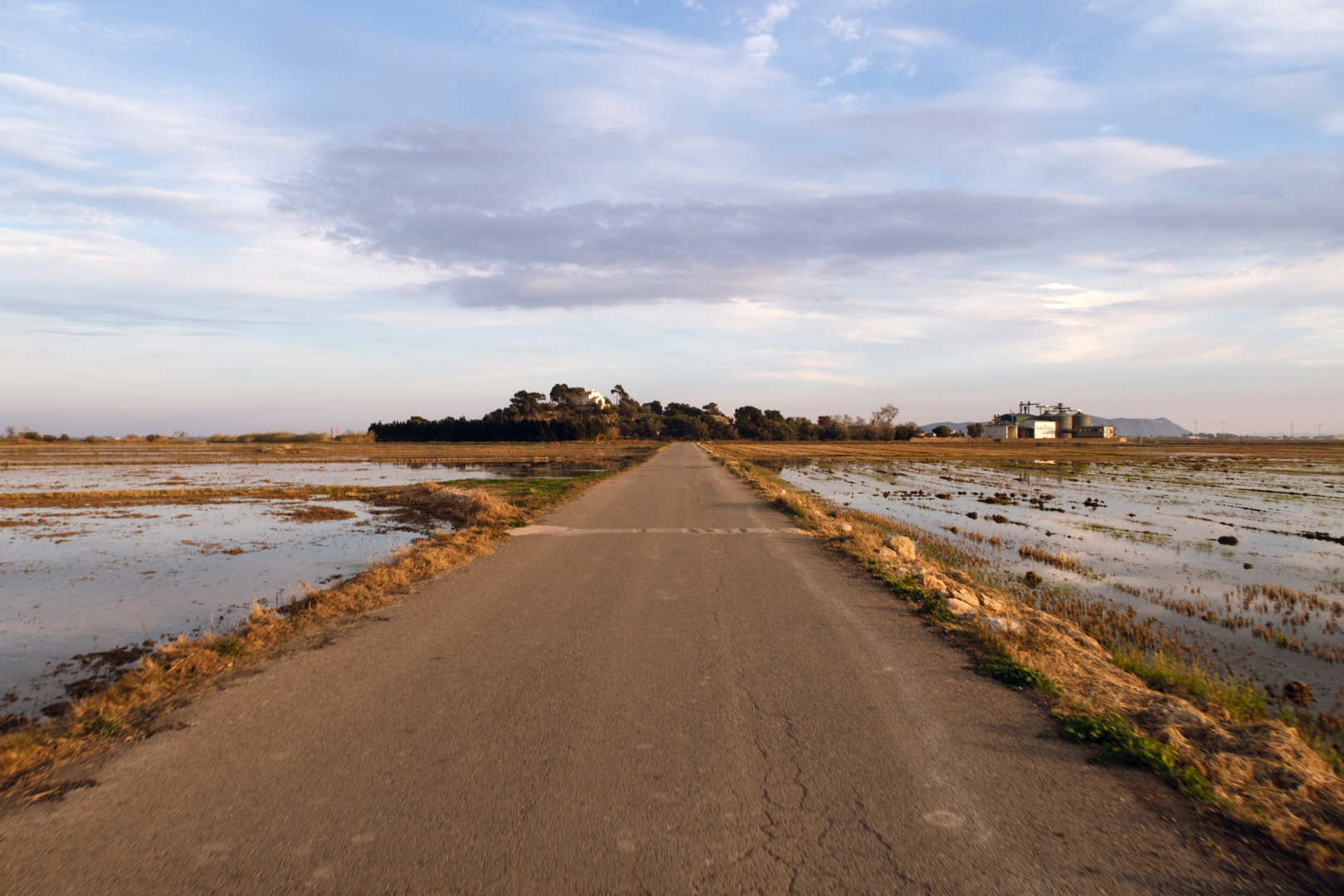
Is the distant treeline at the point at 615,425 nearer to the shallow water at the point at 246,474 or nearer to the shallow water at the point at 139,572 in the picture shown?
the shallow water at the point at 246,474

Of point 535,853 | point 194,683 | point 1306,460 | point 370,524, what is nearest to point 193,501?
point 370,524

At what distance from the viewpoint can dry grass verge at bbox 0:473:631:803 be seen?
4.54m

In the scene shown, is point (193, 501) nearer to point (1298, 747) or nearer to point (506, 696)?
point (506, 696)

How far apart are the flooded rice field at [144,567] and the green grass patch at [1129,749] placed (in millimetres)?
9134

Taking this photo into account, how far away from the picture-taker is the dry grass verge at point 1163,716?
150 inches

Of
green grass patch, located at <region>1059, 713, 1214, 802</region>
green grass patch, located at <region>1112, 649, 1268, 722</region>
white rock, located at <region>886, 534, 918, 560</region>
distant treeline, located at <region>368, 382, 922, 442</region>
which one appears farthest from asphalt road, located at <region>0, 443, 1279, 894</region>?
distant treeline, located at <region>368, 382, 922, 442</region>

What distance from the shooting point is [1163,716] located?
5234 mm

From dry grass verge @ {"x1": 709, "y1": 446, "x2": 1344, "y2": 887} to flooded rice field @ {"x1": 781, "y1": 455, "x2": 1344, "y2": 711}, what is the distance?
1539mm

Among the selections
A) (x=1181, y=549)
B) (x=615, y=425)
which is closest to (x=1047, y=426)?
(x=615, y=425)

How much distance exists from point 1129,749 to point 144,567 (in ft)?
53.8

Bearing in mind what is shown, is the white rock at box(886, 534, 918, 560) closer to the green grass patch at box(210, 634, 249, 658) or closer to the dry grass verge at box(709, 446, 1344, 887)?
the dry grass verge at box(709, 446, 1344, 887)

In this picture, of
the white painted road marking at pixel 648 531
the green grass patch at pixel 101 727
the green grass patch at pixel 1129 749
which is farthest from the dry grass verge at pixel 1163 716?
the green grass patch at pixel 101 727

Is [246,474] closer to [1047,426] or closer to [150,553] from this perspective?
[150,553]

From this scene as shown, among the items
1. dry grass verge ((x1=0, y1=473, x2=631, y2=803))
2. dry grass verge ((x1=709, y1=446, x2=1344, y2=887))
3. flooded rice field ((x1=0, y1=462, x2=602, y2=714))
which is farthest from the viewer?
flooded rice field ((x1=0, y1=462, x2=602, y2=714))
